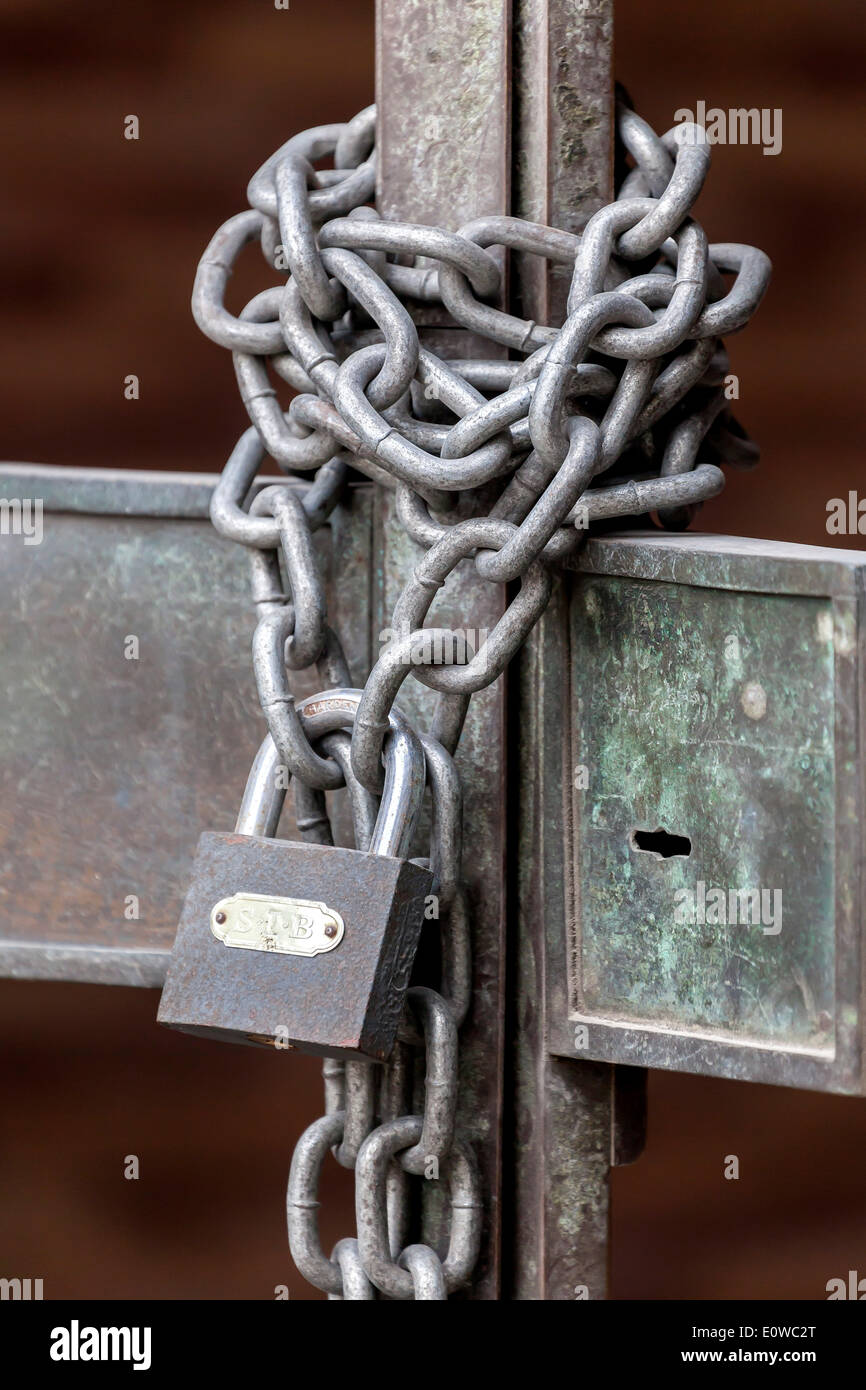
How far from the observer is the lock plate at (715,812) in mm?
924

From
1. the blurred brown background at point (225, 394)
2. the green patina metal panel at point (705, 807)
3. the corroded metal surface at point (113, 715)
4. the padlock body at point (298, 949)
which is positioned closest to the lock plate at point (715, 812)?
the green patina metal panel at point (705, 807)

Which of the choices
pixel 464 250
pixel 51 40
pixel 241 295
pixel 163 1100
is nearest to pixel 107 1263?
pixel 163 1100

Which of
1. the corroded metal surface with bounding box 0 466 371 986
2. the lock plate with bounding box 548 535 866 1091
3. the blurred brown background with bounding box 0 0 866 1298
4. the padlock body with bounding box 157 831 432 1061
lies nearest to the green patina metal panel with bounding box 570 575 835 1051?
the lock plate with bounding box 548 535 866 1091

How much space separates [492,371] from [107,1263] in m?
1.54

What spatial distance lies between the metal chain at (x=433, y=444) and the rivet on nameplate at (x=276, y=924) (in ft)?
0.15

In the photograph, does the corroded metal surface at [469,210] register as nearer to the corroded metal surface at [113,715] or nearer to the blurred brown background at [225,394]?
the corroded metal surface at [113,715]

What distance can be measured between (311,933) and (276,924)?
0.02 m

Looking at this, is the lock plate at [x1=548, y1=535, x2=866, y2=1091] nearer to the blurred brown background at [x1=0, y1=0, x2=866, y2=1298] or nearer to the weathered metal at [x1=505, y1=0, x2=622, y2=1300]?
the weathered metal at [x1=505, y1=0, x2=622, y2=1300]

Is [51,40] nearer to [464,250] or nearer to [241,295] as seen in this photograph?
[241,295]

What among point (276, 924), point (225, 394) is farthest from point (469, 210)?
point (225, 394)

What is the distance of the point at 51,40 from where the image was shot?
80.3 inches

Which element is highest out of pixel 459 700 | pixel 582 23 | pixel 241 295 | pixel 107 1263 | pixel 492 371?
pixel 241 295

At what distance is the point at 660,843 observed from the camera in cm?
101

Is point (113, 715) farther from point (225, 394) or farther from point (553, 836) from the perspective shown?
point (225, 394)
